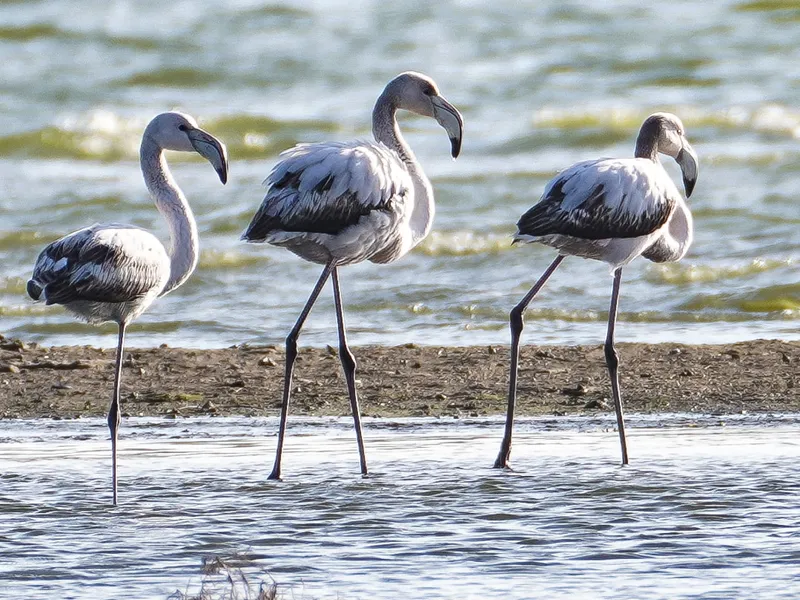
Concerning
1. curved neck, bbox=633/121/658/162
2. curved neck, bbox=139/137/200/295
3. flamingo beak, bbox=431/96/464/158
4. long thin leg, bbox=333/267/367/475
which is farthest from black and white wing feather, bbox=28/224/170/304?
curved neck, bbox=633/121/658/162

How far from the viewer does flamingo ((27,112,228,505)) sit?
6871mm

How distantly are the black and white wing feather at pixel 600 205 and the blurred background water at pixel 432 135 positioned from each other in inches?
130

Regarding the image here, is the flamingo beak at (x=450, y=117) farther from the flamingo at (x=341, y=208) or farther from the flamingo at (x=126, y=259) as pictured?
the flamingo at (x=126, y=259)

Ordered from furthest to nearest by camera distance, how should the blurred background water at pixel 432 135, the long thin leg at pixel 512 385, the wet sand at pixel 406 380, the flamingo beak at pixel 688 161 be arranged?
the blurred background water at pixel 432 135 < the wet sand at pixel 406 380 < the flamingo beak at pixel 688 161 < the long thin leg at pixel 512 385

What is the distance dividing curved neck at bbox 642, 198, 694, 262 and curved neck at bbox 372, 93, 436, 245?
1.24 metres

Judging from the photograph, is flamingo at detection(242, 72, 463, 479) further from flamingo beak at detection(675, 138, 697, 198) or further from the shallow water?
flamingo beak at detection(675, 138, 697, 198)

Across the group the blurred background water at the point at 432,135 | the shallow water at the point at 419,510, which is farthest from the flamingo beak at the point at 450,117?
A: the blurred background water at the point at 432,135

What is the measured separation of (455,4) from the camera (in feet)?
86.3

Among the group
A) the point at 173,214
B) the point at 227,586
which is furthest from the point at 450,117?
the point at 227,586

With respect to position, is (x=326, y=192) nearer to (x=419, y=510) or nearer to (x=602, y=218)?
(x=602, y=218)

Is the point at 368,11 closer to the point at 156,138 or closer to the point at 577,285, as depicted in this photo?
the point at 577,285

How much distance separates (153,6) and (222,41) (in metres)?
2.73

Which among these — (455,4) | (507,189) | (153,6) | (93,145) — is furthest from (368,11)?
(507,189)

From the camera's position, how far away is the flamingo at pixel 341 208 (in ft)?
23.5
